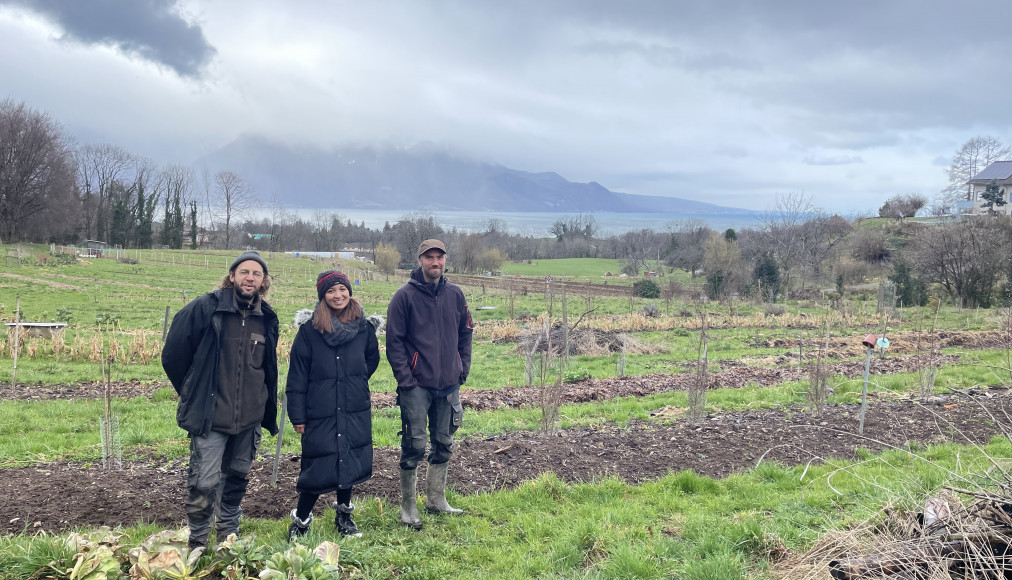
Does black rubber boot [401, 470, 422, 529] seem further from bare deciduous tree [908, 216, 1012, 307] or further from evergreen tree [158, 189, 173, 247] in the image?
evergreen tree [158, 189, 173, 247]

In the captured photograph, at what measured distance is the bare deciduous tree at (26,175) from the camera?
46656 mm

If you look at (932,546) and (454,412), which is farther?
(454,412)

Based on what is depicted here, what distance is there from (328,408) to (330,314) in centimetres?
66

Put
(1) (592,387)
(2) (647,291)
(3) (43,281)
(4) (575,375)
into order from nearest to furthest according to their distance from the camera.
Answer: (1) (592,387)
(4) (575,375)
(3) (43,281)
(2) (647,291)


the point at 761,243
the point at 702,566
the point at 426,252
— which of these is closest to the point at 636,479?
the point at 702,566

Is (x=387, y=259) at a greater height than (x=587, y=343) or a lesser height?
greater

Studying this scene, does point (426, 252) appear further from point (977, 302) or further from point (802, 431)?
point (977, 302)

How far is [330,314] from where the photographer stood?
166 inches

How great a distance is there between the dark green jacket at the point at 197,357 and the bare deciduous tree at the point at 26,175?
5661 centimetres

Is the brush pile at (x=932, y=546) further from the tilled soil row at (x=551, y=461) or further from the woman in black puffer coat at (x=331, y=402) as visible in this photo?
the woman in black puffer coat at (x=331, y=402)

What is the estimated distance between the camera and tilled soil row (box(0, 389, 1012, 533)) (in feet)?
15.3

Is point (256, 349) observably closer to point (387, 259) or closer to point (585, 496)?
point (585, 496)

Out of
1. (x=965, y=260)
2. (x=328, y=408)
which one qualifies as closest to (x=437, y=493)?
(x=328, y=408)

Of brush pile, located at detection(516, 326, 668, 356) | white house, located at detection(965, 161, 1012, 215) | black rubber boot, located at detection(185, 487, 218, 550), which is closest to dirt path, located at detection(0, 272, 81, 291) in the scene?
brush pile, located at detection(516, 326, 668, 356)
